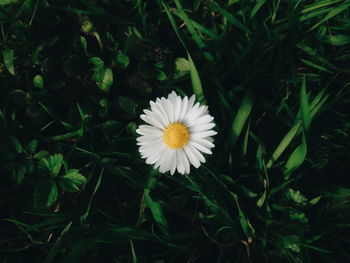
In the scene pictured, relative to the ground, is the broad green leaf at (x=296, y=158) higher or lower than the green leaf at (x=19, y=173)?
higher

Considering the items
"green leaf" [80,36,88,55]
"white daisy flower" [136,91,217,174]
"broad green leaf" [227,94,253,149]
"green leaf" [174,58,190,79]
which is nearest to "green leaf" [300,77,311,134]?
"broad green leaf" [227,94,253,149]

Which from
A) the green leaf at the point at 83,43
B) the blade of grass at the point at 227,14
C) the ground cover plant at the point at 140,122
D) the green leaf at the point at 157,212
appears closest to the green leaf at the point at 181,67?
the ground cover plant at the point at 140,122

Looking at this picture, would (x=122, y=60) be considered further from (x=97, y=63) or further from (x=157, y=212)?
(x=157, y=212)

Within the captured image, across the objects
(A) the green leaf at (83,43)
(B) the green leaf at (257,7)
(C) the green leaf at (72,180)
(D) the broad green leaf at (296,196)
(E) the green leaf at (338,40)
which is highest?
(E) the green leaf at (338,40)

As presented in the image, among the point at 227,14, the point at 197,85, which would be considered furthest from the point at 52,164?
the point at 227,14

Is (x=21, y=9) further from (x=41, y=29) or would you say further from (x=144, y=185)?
(x=144, y=185)

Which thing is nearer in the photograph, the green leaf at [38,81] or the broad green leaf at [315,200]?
the broad green leaf at [315,200]

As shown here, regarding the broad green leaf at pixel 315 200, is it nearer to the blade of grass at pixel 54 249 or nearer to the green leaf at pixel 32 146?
the blade of grass at pixel 54 249
